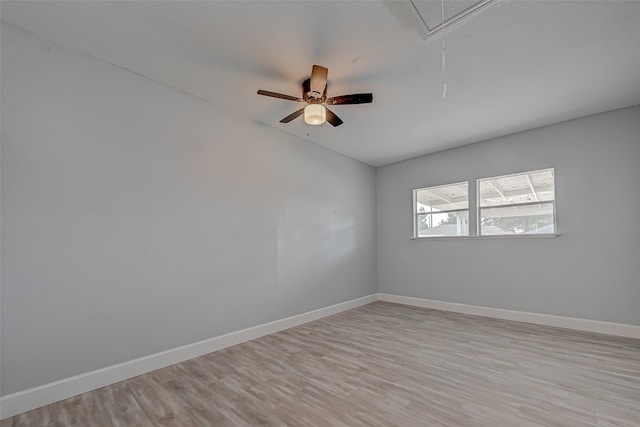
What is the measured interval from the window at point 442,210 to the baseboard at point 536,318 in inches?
46.7

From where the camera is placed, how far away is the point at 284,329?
12.6ft

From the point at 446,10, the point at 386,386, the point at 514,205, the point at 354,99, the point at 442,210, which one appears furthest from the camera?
the point at 442,210

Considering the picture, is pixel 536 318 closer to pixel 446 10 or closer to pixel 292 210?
pixel 292 210

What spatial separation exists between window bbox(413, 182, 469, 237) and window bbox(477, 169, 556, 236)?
10.6 inches

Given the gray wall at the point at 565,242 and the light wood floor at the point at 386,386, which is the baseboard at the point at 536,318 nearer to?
the gray wall at the point at 565,242

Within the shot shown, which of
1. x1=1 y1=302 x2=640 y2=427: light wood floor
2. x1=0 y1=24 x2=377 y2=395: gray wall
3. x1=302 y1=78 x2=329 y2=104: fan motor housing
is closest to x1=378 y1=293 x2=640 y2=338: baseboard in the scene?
x1=1 y1=302 x2=640 y2=427: light wood floor

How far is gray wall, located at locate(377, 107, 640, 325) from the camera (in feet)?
11.4

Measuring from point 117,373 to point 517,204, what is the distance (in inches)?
206

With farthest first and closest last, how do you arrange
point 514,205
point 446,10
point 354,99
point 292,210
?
point 514,205
point 292,210
point 354,99
point 446,10

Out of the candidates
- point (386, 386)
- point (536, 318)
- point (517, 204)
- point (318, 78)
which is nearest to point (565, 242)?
point (517, 204)

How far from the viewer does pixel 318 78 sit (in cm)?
239

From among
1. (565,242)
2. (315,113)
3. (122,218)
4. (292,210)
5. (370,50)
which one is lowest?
(565,242)

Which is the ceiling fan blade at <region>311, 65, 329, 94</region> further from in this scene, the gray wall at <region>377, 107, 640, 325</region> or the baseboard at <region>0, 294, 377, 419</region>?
the baseboard at <region>0, 294, 377, 419</region>

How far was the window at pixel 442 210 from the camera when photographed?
483 cm
